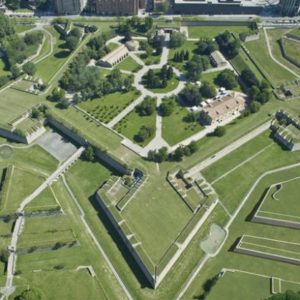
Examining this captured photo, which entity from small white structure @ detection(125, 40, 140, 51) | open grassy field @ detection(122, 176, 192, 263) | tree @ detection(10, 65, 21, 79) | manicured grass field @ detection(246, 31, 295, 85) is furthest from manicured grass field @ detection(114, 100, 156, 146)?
manicured grass field @ detection(246, 31, 295, 85)

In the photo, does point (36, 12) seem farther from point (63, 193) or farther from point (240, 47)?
point (63, 193)

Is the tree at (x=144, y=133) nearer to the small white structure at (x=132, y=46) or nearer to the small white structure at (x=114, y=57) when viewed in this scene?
the small white structure at (x=114, y=57)

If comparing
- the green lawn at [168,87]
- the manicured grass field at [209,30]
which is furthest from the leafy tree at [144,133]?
the manicured grass field at [209,30]

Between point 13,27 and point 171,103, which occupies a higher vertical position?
point 13,27

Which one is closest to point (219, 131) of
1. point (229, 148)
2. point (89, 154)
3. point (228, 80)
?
point (229, 148)

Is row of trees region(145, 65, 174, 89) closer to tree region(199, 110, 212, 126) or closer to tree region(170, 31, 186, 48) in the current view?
tree region(170, 31, 186, 48)

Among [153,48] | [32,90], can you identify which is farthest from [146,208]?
[153,48]
